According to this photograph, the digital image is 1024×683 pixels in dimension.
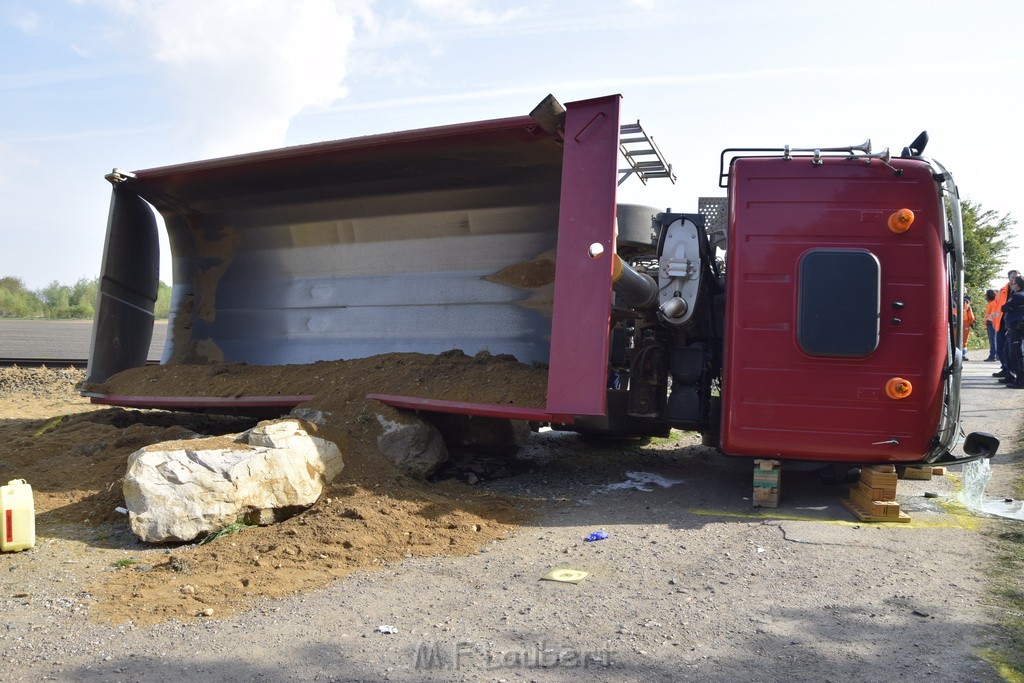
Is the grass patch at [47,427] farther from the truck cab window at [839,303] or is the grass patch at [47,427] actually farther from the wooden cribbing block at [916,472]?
the wooden cribbing block at [916,472]

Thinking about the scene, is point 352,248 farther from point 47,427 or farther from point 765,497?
point 765,497

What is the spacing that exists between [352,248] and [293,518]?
326cm

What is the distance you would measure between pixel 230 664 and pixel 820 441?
146 inches

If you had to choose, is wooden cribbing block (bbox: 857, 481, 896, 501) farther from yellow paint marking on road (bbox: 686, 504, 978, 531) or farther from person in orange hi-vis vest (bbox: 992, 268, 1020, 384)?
person in orange hi-vis vest (bbox: 992, 268, 1020, 384)

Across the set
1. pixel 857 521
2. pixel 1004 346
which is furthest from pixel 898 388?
pixel 1004 346

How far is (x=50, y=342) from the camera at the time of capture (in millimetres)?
20047

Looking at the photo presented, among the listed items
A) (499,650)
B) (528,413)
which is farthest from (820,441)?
(499,650)

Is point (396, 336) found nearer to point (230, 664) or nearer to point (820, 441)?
point (820, 441)

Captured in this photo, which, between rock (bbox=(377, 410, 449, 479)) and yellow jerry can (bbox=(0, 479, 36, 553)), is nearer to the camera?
yellow jerry can (bbox=(0, 479, 36, 553))

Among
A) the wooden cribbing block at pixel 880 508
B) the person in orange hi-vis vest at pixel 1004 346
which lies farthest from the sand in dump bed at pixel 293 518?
the person in orange hi-vis vest at pixel 1004 346

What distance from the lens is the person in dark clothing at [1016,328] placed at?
39.2 ft

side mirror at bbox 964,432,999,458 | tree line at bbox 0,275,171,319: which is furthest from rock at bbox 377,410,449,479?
tree line at bbox 0,275,171,319

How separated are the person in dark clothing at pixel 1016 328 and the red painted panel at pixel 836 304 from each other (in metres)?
8.15

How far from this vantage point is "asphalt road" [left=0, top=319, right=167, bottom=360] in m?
16.1
